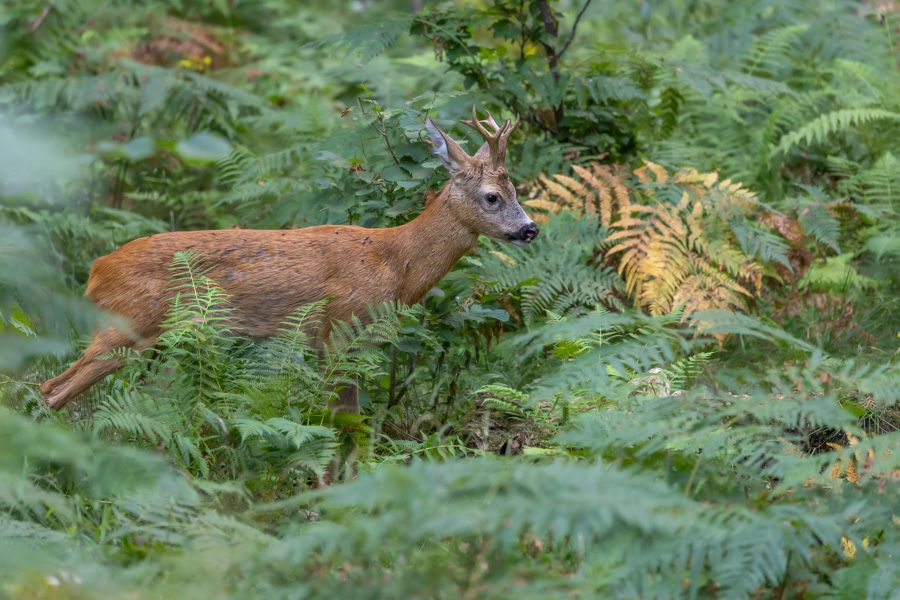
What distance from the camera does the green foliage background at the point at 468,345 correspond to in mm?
2494

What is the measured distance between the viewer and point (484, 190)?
5219 mm

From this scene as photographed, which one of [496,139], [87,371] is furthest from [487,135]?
[87,371]

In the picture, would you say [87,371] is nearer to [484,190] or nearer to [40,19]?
[484,190]

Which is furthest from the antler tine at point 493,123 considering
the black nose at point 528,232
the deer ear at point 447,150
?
the black nose at point 528,232

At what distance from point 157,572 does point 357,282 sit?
91.5 inches

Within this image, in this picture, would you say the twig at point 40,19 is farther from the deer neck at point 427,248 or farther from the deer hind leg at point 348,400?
the deer hind leg at point 348,400

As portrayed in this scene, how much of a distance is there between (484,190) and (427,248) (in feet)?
1.60

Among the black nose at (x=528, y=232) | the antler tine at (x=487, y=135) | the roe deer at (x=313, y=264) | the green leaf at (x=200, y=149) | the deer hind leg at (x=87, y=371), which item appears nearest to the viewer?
the green leaf at (x=200, y=149)

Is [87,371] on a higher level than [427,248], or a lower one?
lower

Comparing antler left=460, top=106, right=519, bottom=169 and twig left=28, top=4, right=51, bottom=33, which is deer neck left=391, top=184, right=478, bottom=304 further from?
twig left=28, top=4, right=51, bottom=33

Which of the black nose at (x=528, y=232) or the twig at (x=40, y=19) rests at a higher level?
the twig at (x=40, y=19)

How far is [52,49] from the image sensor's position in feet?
30.2

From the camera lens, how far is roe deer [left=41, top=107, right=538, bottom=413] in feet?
15.7

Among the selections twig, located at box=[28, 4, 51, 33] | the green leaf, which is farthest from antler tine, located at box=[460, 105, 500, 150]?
twig, located at box=[28, 4, 51, 33]
